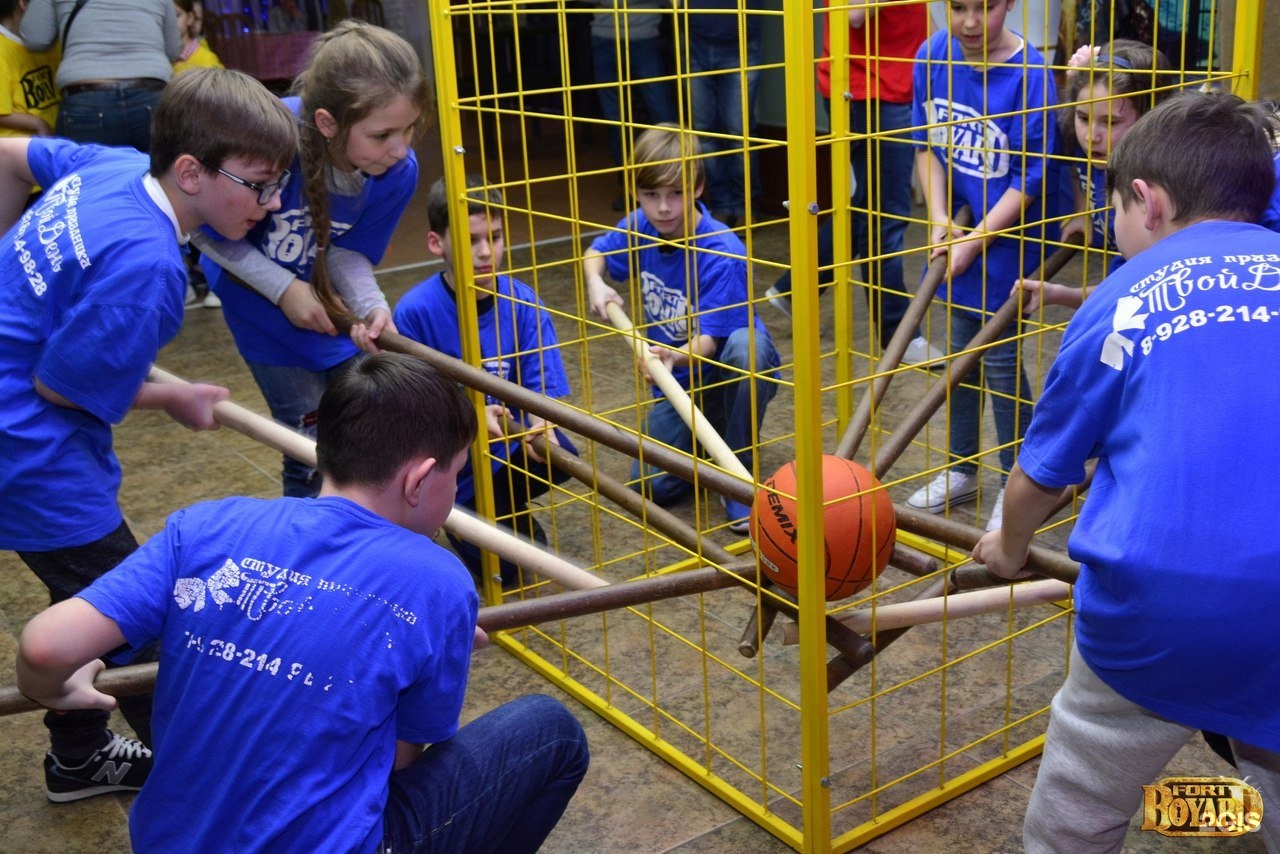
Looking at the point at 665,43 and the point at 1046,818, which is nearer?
the point at 1046,818

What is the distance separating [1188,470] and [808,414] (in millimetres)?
566

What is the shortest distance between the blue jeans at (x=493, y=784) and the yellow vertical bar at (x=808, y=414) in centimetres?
41

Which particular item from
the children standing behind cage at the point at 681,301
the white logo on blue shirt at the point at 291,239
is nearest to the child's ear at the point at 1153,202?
the children standing behind cage at the point at 681,301

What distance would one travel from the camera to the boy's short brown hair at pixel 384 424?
1.61 m

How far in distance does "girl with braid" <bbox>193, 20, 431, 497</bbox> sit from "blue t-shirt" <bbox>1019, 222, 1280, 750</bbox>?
5.14ft

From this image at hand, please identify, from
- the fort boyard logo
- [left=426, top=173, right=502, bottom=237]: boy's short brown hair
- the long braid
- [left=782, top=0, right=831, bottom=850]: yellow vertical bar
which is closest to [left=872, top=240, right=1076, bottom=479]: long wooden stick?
[left=782, top=0, right=831, bottom=850]: yellow vertical bar

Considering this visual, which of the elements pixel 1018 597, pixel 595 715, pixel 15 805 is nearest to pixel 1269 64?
pixel 1018 597

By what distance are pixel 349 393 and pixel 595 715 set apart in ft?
4.06

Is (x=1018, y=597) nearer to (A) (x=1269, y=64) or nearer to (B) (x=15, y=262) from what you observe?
(B) (x=15, y=262)

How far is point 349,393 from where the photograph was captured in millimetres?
1637

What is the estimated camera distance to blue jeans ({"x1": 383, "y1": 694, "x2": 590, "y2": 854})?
165 centimetres

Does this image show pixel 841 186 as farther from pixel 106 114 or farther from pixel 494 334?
pixel 106 114

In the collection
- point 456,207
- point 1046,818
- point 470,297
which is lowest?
point 1046,818

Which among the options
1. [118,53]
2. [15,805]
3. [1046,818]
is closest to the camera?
[1046,818]
